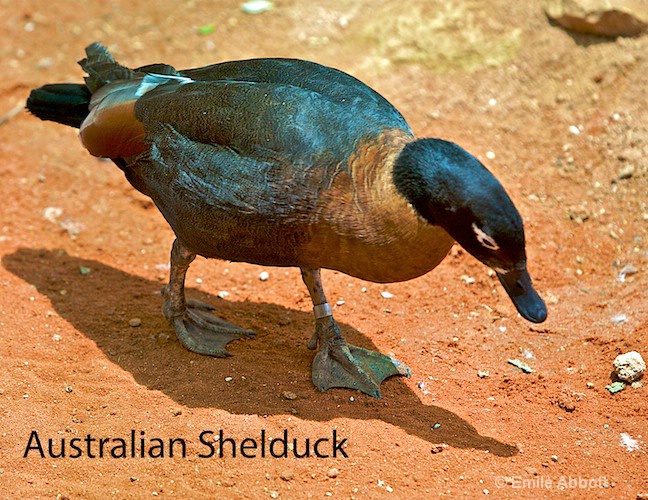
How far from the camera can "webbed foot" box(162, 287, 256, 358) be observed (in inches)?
209

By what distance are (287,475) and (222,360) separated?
1.23 m

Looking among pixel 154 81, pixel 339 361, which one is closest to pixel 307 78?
pixel 154 81

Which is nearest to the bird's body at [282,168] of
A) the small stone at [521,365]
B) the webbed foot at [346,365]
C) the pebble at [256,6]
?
the webbed foot at [346,365]

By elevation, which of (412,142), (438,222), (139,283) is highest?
(412,142)

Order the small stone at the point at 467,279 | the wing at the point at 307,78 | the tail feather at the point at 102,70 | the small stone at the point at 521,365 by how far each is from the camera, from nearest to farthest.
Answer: the wing at the point at 307,78
the small stone at the point at 521,365
the tail feather at the point at 102,70
the small stone at the point at 467,279

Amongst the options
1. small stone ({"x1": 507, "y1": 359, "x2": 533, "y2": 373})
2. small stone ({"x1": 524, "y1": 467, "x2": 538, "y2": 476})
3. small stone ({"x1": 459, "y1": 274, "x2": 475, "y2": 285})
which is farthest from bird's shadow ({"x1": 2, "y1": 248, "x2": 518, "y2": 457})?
small stone ({"x1": 459, "y1": 274, "x2": 475, "y2": 285})

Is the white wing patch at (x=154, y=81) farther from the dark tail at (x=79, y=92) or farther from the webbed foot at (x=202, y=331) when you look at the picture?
the webbed foot at (x=202, y=331)

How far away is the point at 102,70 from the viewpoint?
545 cm

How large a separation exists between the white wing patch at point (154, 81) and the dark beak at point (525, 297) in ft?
7.64

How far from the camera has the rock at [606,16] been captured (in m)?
7.21

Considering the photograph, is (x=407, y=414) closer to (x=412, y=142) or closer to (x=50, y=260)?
(x=412, y=142)

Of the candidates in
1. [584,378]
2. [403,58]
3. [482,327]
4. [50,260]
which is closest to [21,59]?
[50,260]

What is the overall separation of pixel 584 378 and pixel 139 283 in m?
3.26

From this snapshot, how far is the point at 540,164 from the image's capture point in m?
6.93
